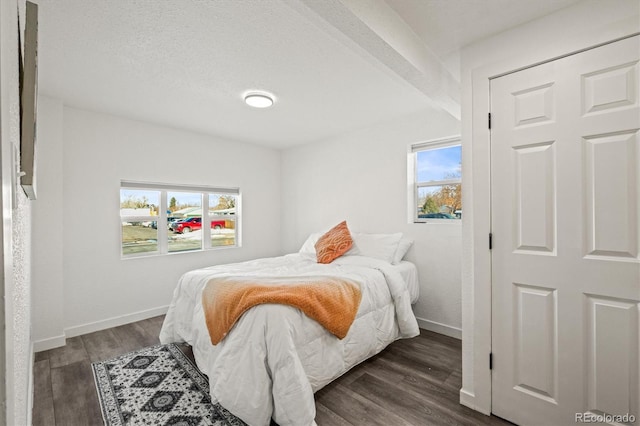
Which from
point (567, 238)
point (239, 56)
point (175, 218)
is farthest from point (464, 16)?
point (175, 218)

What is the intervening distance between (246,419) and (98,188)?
9.81ft

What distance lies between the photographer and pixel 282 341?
71.3 inches

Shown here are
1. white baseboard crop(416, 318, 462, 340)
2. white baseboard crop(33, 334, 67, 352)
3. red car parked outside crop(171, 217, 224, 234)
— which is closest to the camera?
white baseboard crop(33, 334, 67, 352)

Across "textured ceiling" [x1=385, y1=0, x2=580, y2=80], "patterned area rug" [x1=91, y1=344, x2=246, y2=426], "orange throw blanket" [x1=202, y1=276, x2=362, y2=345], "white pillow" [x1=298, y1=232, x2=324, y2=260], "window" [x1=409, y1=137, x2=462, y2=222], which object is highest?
"textured ceiling" [x1=385, y1=0, x2=580, y2=80]

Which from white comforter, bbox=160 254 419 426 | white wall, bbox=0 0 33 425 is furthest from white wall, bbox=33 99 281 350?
white wall, bbox=0 0 33 425

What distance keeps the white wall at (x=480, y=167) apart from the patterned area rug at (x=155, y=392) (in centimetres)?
155

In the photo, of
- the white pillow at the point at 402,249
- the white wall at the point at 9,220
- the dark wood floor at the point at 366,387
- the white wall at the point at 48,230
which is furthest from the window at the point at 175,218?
the white wall at the point at 9,220

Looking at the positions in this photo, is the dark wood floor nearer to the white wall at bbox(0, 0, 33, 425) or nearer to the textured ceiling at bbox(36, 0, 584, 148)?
the white wall at bbox(0, 0, 33, 425)

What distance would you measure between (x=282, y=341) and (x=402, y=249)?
1.98 meters

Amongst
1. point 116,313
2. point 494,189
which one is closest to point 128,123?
point 116,313

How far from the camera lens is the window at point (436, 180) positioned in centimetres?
325

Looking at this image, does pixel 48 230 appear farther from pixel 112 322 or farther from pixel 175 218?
pixel 175 218

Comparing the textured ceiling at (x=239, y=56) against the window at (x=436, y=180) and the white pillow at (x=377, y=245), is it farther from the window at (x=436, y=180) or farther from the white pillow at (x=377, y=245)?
the white pillow at (x=377, y=245)

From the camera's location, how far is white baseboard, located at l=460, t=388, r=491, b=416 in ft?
6.27
